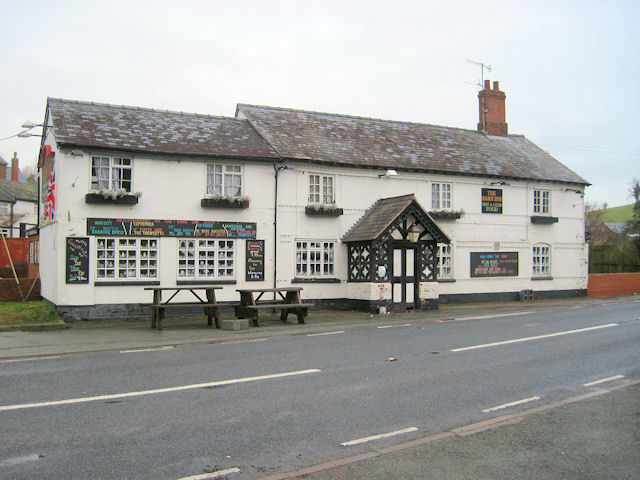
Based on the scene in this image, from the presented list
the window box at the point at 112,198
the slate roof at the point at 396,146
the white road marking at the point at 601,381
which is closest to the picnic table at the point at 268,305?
the window box at the point at 112,198

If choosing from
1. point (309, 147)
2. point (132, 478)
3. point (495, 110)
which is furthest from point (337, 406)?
point (495, 110)

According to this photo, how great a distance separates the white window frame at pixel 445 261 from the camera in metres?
24.7

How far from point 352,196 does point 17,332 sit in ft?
40.7

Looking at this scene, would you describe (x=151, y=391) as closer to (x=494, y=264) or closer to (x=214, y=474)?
(x=214, y=474)

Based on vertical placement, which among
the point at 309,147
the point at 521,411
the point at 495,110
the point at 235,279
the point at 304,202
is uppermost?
the point at 495,110

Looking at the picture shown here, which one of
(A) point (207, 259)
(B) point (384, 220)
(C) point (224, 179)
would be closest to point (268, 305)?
(A) point (207, 259)

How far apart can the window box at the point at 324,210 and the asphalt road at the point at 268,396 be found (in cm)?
780

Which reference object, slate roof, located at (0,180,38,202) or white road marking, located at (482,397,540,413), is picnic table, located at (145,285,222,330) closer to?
white road marking, located at (482,397,540,413)

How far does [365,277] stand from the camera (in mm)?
21297

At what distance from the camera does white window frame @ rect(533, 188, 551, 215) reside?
27.3 m

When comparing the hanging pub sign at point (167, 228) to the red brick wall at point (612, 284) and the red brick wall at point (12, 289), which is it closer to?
the red brick wall at point (12, 289)

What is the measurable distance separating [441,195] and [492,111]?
348 inches

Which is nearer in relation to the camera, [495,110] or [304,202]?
[304,202]

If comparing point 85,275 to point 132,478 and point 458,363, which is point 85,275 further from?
point 132,478
